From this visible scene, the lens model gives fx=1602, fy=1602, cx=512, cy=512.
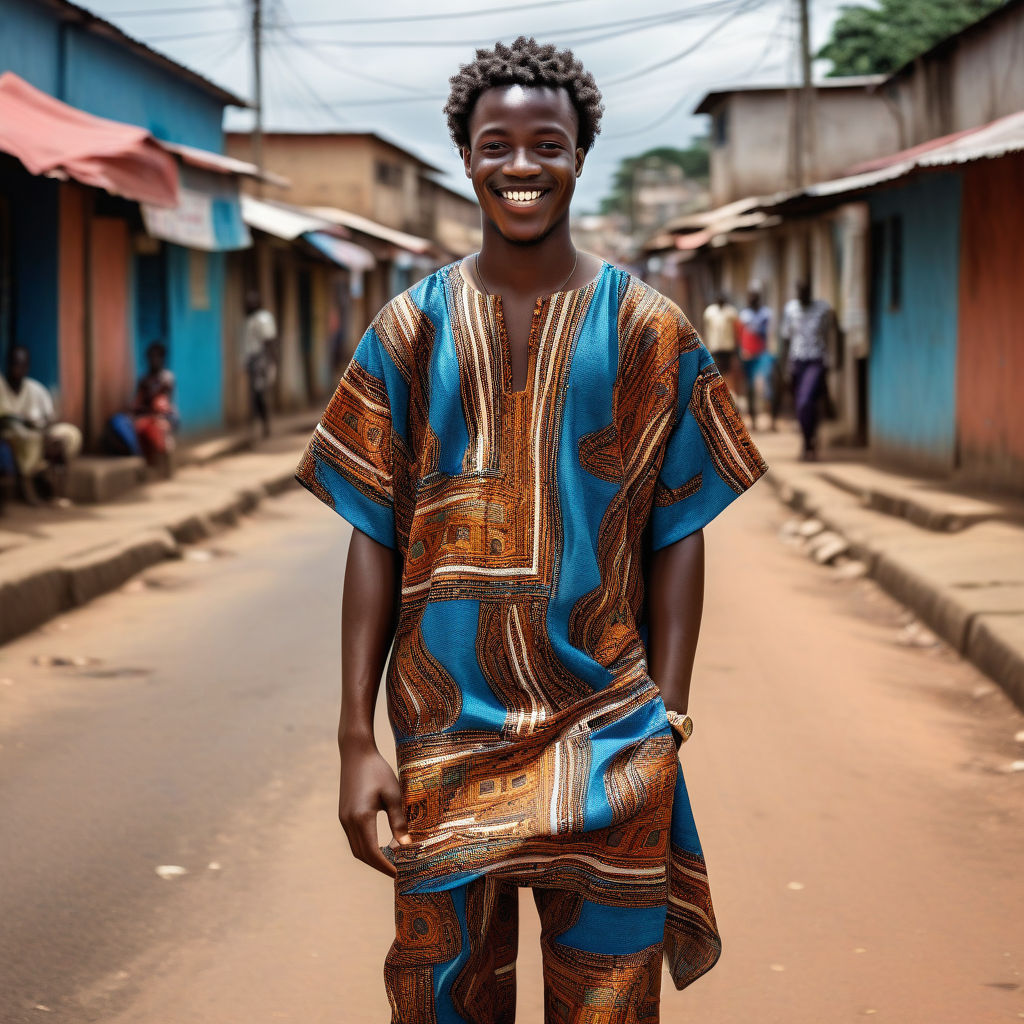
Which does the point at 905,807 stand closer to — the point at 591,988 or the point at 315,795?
the point at 315,795

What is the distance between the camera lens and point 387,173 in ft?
131

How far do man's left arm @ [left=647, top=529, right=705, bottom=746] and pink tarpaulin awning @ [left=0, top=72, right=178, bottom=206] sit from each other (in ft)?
25.9

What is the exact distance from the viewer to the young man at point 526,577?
2.05 meters

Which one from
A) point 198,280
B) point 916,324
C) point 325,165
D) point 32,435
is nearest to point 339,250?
point 198,280

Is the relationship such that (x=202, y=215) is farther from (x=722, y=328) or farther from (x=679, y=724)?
(x=679, y=724)

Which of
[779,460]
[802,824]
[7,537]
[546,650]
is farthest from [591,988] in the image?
[779,460]

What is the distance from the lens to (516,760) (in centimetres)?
206

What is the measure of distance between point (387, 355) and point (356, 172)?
1454 inches

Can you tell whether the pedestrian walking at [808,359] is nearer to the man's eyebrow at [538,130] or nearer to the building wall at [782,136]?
the man's eyebrow at [538,130]

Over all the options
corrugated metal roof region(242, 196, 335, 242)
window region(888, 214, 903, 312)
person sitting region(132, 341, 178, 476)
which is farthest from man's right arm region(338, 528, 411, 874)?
corrugated metal roof region(242, 196, 335, 242)

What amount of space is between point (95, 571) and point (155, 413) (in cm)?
546

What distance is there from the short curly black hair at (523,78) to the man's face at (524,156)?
14 millimetres

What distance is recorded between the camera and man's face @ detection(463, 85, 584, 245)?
6.93 ft

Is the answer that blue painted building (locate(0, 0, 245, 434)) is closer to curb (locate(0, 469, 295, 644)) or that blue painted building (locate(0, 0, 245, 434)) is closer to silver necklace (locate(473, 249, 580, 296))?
curb (locate(0, 469, 295, 644))
